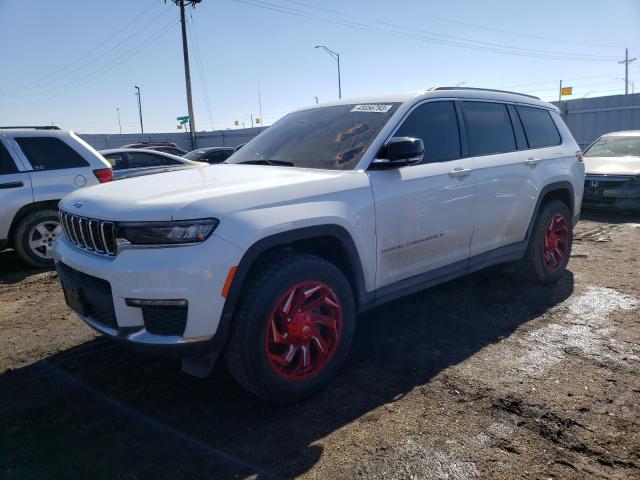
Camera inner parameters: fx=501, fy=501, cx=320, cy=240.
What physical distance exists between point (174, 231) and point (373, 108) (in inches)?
77.3

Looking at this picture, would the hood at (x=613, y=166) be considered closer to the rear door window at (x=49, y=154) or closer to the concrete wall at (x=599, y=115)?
the rear door window at (x=49, y=154)

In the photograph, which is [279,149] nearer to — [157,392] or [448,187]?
[448,187]

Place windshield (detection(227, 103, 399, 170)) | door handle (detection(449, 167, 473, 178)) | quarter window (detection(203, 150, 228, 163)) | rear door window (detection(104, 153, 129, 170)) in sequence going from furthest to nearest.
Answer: quarter window (detection(203, 150, 228, 163)) < rear door window (detection(104, 153, 129, 170)) < door handle (detection(449, 167, 473, 178)) < windshield (detection(227, 103, 399, 170))

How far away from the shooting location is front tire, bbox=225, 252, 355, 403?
2727mm

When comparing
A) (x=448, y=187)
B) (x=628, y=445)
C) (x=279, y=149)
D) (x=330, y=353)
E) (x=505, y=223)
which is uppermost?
(x=279, y=149)

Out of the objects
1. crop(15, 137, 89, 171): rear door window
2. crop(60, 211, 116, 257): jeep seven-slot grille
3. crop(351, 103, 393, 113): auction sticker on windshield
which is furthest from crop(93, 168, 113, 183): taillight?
crop(351, 103, 393, 113): auction sticker on windshield

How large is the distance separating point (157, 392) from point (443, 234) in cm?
230

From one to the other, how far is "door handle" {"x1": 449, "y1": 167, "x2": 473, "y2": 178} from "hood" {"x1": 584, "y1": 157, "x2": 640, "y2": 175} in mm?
6309

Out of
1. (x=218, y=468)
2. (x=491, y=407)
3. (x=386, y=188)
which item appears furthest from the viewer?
(x=386, y=188)

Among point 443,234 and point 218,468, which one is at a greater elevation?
point 443,234

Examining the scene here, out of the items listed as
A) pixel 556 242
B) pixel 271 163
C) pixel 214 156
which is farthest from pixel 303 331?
pixel 214 156

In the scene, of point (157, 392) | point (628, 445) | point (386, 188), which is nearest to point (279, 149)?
point (386, 188)

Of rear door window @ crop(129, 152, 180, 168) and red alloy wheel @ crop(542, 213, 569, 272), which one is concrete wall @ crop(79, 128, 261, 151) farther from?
red alloy wheel @ crop(542, 213, 569, 272)

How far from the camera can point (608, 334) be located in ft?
12.9
